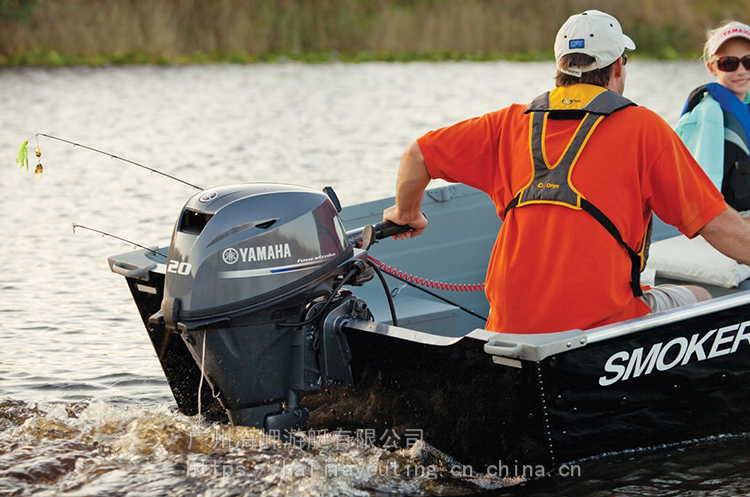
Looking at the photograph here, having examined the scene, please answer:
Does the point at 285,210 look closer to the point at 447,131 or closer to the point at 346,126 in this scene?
the point at 447,131

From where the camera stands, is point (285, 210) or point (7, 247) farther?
point (7, 247)

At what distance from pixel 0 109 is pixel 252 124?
4.41 m

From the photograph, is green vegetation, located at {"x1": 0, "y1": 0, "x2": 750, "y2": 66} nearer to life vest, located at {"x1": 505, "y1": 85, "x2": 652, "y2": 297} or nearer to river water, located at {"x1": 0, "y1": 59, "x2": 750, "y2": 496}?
river water, located at {"x1": 0, "y1": 59, "x2": 750, "y2": 496}

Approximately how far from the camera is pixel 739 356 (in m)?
3.14

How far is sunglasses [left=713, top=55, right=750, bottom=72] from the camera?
161 inches

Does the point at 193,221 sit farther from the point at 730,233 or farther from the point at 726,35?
the point at 726,35

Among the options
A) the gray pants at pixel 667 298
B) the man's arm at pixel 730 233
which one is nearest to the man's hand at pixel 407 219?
the gray pants at pixel 667 298

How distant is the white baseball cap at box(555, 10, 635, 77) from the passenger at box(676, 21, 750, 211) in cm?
137

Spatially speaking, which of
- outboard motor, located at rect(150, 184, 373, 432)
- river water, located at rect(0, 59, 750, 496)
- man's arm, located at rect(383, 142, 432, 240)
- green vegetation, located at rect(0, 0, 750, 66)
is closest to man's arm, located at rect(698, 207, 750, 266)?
river water, located at rect(0, 59, 750, 496)

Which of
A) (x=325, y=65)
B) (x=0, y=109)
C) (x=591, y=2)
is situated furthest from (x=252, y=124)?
(x=591, y=2)

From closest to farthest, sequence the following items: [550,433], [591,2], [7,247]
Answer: [550,433]
[7,247]
[591,2]

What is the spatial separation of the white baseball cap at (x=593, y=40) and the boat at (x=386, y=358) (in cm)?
74

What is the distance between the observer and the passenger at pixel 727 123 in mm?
4035

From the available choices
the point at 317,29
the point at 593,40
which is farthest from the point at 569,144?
the point at 317,29
